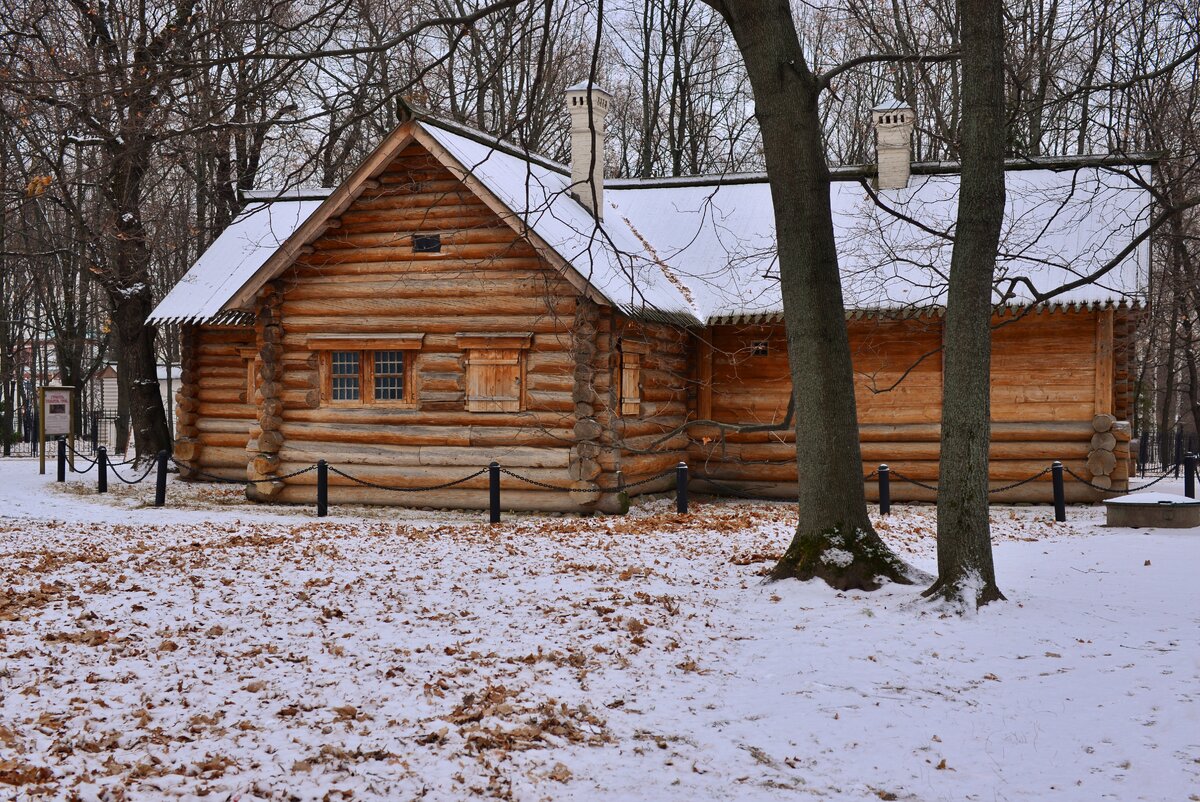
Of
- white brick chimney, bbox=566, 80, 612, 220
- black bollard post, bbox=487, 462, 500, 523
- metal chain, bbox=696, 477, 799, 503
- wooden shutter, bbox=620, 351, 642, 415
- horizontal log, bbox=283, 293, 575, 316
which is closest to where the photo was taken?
black bollard post, bbox=487, 462, 500, 523

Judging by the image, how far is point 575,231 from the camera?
15523mm

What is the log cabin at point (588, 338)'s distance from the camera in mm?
17172

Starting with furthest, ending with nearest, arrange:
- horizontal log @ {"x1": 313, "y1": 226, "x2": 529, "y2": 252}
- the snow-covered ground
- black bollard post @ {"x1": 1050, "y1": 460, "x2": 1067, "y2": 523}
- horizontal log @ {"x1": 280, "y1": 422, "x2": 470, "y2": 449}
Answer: horizontal log @ {"x1": 280, "y1": 422, "x2": 470, "y2": 449} → horizontal log @ {"x1": 313, "y1": 226, "x2": 529, "y2": 252} → black bollard post @ {"x1": 1050, "y1": 460, "x2": 1067, "y2": 523} → the snow-covered ground

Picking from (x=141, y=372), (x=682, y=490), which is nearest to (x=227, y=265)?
(x=141, y=372)

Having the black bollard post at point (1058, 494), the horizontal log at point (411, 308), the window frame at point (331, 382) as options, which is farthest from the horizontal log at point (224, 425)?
the black bollard post at point (1058, 494)

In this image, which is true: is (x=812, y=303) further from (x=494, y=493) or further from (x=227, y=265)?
(x=227, y=265)

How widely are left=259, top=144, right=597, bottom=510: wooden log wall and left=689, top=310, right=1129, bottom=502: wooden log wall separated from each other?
3034mm

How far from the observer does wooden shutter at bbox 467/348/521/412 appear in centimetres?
1742

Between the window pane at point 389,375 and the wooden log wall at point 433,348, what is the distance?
0.73 feet

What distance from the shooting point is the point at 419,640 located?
8602 millimetres

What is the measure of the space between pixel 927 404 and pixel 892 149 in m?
5.33

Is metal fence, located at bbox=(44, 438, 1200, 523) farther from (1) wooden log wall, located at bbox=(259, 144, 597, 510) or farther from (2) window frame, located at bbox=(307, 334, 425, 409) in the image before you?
(2) window frame, located at bbox=(307, 334, 425, 409)

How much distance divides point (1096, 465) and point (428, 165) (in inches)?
476

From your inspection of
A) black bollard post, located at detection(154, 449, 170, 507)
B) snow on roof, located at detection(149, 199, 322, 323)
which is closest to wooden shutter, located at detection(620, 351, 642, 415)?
snow on roof, located at detection(149, 199, 322, 323)
